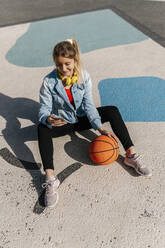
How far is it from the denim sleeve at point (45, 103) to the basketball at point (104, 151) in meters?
0.64

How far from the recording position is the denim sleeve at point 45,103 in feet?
9.68

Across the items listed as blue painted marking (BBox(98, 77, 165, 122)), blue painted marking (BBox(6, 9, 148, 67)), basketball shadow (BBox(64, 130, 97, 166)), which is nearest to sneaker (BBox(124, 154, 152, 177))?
basketball shadow (BBox(64, 130, 97, 166))

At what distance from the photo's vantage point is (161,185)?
2814 millimetres

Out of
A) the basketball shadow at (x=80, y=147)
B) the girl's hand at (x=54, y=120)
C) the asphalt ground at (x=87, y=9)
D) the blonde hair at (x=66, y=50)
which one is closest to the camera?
the blonde hair at (x=66, y=50)

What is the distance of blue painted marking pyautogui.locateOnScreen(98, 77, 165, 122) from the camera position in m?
3.78

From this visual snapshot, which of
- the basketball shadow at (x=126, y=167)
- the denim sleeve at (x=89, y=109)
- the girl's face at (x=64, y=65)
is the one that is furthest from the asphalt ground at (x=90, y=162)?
the girl's face at (x=64, y=65)

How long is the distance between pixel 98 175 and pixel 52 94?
3.89 ft

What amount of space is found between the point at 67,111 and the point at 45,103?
1.05 ft

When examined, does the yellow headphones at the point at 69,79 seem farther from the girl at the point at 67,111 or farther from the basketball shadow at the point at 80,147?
the basketball shadow at the point at 80,147

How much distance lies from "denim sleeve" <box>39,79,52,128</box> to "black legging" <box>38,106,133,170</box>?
0.42 feet

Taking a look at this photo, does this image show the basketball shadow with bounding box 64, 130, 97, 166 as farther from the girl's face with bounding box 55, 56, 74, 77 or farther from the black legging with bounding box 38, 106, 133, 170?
the girl's face with bounding box 55, 56, 74, 77

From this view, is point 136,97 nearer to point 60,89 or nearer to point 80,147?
point 80,147

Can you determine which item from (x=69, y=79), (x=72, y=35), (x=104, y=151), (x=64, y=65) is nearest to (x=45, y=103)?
(x=69, y=79)

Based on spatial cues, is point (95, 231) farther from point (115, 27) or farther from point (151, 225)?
point (115, 27)
